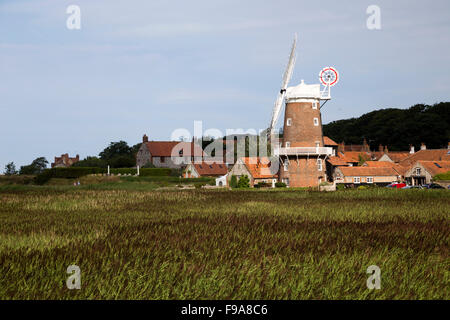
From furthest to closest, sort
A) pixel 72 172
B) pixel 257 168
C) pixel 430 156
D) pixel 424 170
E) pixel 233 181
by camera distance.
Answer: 1. pixel 430 156
2. pixel 72 172
3. pixel 424 170
4. pixel 257 168
5. pixel 233 181

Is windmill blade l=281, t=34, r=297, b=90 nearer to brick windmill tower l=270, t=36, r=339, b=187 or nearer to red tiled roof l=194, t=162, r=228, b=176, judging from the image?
brick windmill tower l=270, t=36, r=339, b=187

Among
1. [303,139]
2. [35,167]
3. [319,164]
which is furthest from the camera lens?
[35,167]

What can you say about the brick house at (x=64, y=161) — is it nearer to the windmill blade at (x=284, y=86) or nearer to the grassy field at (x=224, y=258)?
the windmill blade at (x=284, y=86)

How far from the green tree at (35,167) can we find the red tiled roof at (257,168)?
65004 mm

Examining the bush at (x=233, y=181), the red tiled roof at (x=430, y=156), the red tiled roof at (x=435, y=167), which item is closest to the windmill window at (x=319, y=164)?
the bush at (x=233, y=181)

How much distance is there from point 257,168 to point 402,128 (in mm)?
81271

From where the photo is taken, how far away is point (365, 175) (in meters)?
73.2

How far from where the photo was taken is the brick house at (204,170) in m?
81.4

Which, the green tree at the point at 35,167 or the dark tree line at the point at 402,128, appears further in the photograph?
the dark tree line at the point at 402,128

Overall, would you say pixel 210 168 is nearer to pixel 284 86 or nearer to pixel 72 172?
pixel 72 172

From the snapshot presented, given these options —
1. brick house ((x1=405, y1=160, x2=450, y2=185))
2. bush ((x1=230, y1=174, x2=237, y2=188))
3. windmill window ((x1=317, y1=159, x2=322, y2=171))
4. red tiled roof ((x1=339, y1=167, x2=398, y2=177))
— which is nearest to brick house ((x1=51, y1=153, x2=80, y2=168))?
red tiled roof ((x1=339, y1=167, x2=398, y2=177))

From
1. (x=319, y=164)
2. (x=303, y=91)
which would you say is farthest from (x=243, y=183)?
(x=303, y=91)

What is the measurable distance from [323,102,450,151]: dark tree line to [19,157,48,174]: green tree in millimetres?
82663

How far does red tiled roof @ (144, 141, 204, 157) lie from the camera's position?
345 feet
